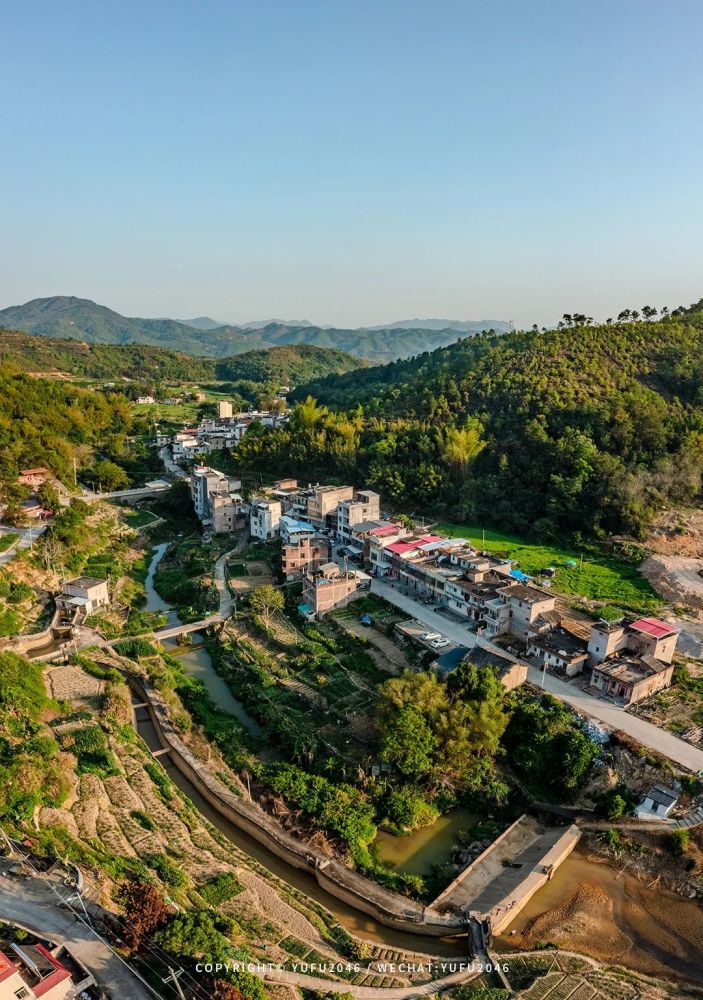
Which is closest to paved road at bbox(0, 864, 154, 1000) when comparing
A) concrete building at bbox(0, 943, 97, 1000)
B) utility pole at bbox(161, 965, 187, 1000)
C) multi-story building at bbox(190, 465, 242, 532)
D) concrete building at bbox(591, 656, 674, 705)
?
concrete building at bbox(0, 943, 97, 1000)

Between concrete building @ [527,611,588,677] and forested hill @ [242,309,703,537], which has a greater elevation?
forested hill @ [242,309,703,537]

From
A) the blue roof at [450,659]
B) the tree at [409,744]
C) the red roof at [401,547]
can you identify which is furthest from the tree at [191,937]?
the red roof at [401,547]

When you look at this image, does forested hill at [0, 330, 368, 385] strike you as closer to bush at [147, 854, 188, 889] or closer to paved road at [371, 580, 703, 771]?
paved road at [371, 580, 703, 771]

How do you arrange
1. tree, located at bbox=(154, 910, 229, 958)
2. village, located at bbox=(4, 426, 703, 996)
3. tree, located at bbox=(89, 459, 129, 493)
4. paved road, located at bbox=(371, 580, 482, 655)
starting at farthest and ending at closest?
tree, located at bbox=(89, 459, 129, 493), paved road, located at bbox=(371, 580, 482, 655), village, located at bbox=(4, 426, 703, 996), tree, located at bbox=(154, 910, 229, 958)

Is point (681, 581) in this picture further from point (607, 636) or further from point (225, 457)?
point (225, 457)

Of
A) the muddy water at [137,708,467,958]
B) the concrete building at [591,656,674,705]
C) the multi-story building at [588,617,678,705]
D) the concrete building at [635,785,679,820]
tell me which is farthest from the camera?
the multi-story building at [588,617,678,705]

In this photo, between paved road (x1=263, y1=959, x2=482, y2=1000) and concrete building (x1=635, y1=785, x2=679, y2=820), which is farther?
concrete building (x1=635, y1=785, x2=679, y2=820)

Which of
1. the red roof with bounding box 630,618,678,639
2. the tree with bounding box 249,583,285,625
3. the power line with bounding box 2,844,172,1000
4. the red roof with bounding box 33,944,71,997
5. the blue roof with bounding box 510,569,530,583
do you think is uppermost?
the blue roof with bounding box 510,569,530,583
